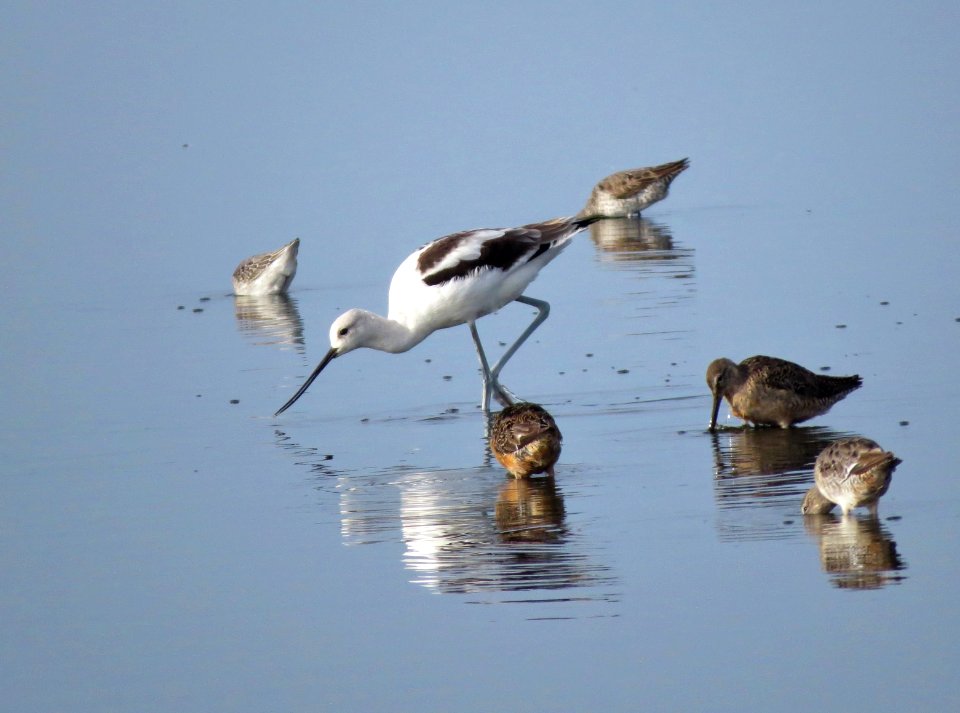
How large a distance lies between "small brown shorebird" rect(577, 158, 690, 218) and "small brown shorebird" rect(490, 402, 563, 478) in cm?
1388

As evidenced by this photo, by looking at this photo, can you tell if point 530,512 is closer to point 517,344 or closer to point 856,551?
point 856,551

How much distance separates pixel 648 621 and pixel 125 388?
7.51 m

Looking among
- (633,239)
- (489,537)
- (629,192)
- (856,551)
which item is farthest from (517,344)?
(629,192)

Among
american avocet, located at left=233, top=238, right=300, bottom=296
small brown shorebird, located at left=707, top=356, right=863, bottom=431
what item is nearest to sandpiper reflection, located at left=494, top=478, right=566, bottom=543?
small brown shorebird, located at left=707, top=356, right=863, bottom=431

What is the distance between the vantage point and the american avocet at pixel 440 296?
12227 millimetres

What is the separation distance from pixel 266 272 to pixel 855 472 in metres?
11.4

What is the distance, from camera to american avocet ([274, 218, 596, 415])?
12.2 metres

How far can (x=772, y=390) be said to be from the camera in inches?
429

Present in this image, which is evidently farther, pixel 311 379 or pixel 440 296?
pixel 311 379

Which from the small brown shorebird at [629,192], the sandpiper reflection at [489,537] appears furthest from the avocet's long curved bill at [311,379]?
the small brown shorebird at [629,192]

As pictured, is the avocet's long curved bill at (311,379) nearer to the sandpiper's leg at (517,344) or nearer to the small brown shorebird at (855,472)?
the sandpiper's leg at (517,344)

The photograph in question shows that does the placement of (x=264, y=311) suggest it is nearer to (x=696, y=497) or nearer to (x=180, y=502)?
(x=180, y=502)

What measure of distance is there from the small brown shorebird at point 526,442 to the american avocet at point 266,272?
916 cm

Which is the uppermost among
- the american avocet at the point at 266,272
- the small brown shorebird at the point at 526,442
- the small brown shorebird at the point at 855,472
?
the american avocet at the point at 266,272
